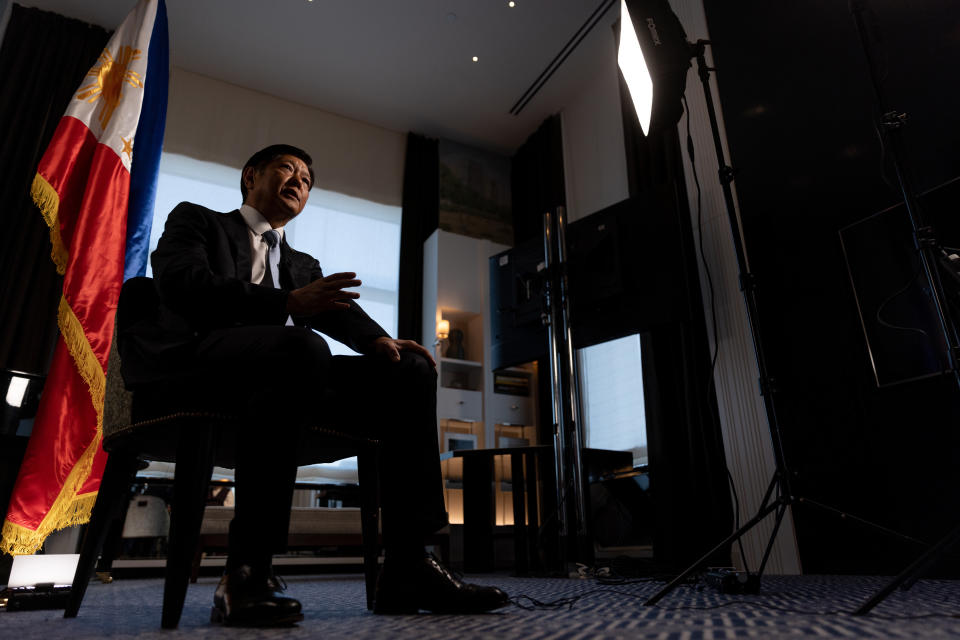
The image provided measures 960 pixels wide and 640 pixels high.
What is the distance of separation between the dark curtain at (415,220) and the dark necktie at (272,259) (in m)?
3.42

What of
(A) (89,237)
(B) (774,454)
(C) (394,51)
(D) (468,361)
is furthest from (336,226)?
(B) (774,454)

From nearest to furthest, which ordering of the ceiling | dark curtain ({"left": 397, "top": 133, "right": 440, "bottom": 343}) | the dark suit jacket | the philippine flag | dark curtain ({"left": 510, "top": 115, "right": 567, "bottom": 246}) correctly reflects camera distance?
the dark suit jacket → the philippine flag → the ceiling → dark curtain ({"left": 397, "top": 133, "right": 440, "bottom": 343}) → dark curtain ({"left": 510, "top": 115, "right": 567, "bottom": 246})

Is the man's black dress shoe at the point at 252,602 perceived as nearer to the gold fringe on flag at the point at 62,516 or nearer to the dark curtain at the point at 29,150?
the gold fringe on flag at the point at 62,516

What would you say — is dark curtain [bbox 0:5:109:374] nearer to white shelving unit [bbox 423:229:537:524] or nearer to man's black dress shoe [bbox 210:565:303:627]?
white shelving unit [bbox 423:229:537:524]

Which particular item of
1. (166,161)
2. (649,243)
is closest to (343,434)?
(649,243)

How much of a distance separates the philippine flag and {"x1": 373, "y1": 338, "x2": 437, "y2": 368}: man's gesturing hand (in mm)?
1652

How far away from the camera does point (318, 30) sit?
4.62 m

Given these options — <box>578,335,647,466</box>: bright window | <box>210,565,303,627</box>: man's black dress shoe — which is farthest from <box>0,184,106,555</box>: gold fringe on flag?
<box>578,335,647,466</box>: bright window

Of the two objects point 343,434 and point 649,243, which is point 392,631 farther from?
point 649,243

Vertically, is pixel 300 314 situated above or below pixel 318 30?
below

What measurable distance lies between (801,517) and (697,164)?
1.75 m

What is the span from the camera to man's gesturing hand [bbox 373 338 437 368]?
1.17 m

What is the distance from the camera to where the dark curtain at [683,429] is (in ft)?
7.38

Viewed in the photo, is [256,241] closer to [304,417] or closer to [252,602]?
[304,417]
